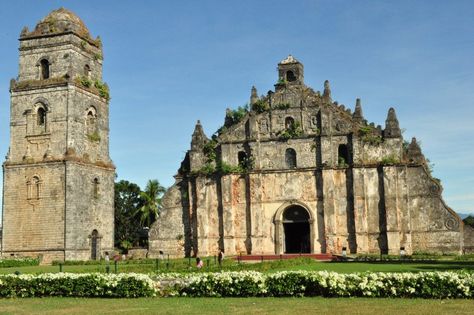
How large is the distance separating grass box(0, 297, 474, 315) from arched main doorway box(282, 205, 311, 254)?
24.2 metres

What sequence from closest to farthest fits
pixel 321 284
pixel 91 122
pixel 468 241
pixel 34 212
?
pixel 321 284
pixel 468 241
pixel 34 212
pixel 91 122

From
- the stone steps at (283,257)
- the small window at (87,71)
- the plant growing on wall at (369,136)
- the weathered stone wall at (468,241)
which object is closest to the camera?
the stone steps at (283,257)

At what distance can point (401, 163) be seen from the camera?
4091 centimetres

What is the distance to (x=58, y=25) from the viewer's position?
44781mm

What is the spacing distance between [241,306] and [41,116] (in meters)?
30.9

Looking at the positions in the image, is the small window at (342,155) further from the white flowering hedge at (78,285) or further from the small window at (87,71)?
the white flowering hedge at (78,285)

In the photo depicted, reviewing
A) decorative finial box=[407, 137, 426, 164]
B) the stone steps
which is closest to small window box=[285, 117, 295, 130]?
decorative finial box=[407, 137, 426, 164]

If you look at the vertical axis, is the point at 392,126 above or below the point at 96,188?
above

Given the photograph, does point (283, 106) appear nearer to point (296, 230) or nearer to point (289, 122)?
point (289, 122)

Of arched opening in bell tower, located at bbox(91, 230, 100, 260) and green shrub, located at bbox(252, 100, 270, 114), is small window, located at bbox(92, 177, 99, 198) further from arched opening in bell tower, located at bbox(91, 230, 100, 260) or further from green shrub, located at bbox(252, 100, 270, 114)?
green shrub, located at bbox(252, 100, 270, 114)

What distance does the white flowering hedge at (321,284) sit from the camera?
17953mm

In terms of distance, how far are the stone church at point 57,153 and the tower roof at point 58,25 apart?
2.8 inches

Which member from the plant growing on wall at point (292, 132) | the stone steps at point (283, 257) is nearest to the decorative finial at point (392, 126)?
the plant growing on wall at point (292, 132)

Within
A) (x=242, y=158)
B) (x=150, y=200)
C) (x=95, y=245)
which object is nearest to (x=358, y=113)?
(x=242, y=158)
